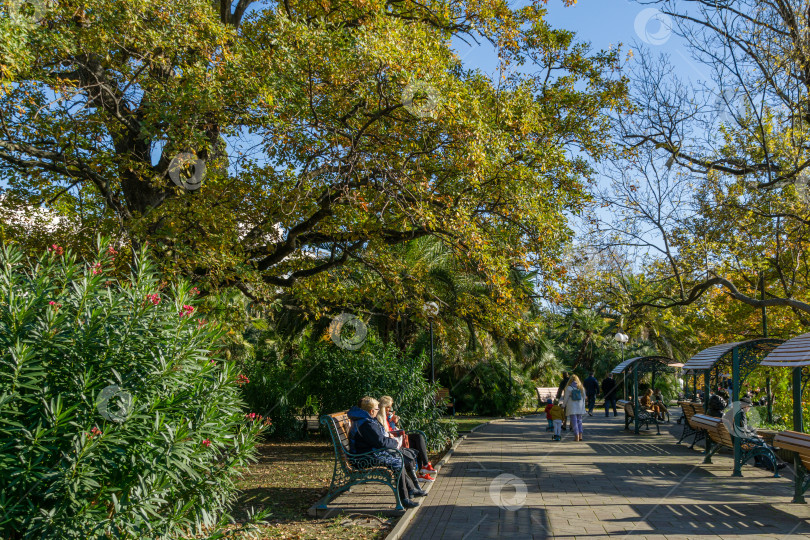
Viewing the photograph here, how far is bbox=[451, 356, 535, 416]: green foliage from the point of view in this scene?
27047 millimetres

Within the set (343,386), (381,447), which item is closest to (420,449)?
(381,447)

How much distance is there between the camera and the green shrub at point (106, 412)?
384 cm

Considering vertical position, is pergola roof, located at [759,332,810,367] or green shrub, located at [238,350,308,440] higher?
pergola roof, located at [759,332,810,367]

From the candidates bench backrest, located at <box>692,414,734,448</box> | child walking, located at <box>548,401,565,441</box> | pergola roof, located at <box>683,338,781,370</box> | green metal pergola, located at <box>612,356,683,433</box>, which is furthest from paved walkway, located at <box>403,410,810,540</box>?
green metal pergola, located at <box>612,356,683,433</box>

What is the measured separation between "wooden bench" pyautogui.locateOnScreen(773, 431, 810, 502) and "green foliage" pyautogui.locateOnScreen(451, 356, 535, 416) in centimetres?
1867

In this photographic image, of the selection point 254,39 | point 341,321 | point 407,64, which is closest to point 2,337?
point 407,64

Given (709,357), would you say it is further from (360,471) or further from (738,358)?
(360,471)

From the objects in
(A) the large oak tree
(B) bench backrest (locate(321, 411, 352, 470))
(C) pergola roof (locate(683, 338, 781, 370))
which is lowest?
(B) bench backrest (locate(321, 411, 352, 470))

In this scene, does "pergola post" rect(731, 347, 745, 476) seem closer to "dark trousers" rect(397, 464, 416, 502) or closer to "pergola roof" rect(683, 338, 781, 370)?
"pergola roof" rect(683, 338, 781, 370)

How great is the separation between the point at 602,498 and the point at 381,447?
2.93 meters

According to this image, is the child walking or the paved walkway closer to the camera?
the paved walkway

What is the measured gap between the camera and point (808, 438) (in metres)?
7.68

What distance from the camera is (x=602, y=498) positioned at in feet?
27.6

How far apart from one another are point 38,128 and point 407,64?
5850mm
